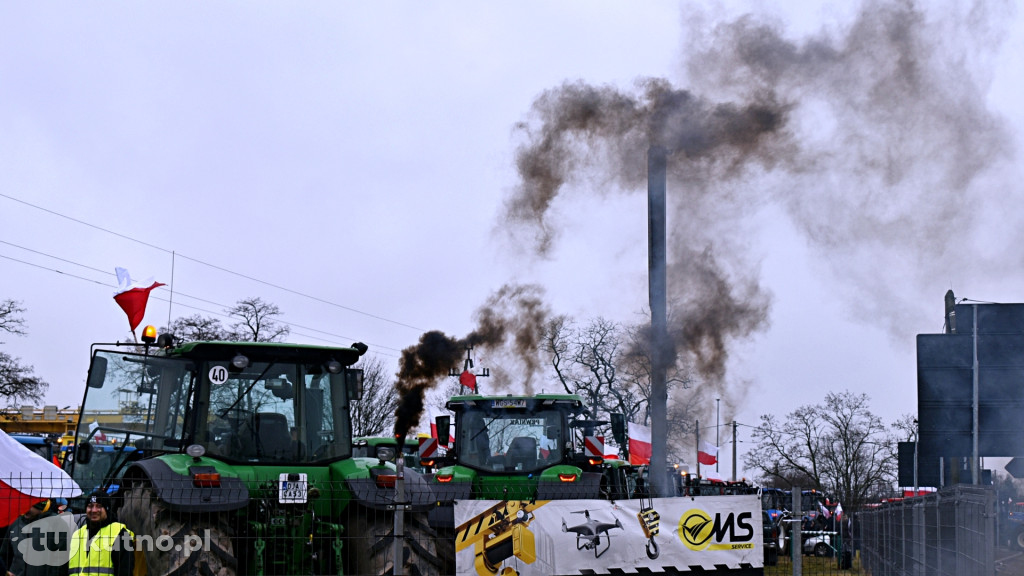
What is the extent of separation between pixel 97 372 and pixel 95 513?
1.60m

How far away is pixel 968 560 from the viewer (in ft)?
30.8

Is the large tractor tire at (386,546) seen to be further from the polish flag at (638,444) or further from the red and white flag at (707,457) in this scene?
the red and white flag at (707,457)

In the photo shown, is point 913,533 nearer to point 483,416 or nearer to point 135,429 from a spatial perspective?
point 483,416

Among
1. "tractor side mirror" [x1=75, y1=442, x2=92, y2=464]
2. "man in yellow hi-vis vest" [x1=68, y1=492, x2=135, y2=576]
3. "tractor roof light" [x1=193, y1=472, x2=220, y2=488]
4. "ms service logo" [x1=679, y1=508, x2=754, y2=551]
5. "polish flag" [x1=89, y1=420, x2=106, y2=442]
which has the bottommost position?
"man in yellow hi-vis vest" [x1=68, y1=492, x2=135, y2=576]

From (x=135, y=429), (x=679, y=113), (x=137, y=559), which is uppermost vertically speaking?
(x=679, y=113)

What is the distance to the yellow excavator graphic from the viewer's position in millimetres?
9711

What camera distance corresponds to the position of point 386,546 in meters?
10.2

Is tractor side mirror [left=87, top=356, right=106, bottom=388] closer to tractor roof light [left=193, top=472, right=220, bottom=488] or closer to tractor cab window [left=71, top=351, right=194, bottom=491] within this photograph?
tractor cab window [left=71, top=351, right=194, bottom=491]

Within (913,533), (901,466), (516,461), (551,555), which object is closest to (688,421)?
(901,466)

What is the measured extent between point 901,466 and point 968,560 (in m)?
18.5

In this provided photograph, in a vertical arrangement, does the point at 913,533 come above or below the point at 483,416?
below

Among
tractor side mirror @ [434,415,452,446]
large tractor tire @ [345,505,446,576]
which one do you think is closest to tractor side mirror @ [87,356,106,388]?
large tractor tire @ [345,505,446,576]

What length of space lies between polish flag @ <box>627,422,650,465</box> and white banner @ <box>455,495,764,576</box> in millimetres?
18258
